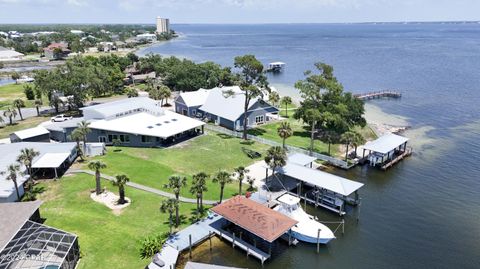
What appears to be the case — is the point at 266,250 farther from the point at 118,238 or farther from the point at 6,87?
the point at 6,87

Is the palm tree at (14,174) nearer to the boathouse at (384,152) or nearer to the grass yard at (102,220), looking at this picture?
the grass yard at (102,220)

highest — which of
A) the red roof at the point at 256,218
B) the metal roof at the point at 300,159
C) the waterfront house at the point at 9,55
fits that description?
the waterfront house at the point at 9,55

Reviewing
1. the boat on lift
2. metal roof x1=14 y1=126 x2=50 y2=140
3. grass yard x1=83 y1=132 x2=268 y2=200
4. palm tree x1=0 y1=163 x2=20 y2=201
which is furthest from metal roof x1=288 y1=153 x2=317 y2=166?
the boat on lift

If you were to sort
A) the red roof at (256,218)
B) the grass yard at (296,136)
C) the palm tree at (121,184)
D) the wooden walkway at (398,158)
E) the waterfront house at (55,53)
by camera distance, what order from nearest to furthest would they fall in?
the red roof at (256,218) → the palm tree at (121,184) → the wooden walkway at (398,158) → the grass yard at (296,136) → the waterfront house at (55,53)

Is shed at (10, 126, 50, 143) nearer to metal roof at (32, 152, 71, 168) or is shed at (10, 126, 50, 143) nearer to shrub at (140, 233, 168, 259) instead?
metal roof at (32, 152, 71, 168)

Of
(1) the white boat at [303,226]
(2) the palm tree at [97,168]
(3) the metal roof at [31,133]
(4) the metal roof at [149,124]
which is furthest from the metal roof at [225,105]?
(1) the white boat at [303,226]

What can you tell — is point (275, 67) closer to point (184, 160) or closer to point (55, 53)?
point (55, 53)
